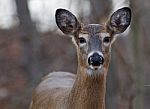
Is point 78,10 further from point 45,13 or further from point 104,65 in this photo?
point 104,65

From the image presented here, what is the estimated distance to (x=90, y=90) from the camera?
23.2 ft

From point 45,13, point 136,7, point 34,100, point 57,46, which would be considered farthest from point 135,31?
point 57,46

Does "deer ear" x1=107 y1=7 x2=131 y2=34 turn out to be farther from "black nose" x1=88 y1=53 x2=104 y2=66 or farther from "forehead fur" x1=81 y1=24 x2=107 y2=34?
"black nose" x1=88 y1=53 x2=104 y2=66

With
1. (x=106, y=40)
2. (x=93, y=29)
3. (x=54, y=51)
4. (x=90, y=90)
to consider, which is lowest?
(x=54, y=51)

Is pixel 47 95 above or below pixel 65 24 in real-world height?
below

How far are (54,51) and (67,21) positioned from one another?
10.7 metres

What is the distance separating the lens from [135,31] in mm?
9719

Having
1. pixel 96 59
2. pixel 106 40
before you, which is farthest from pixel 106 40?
pixel 96 59

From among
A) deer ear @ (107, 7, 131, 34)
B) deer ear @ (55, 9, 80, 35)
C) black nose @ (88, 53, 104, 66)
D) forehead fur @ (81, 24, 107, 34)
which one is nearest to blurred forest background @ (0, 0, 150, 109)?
deer ear @ (107, 7, 131, 34)

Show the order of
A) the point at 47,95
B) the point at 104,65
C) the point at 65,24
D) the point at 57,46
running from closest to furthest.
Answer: the point at 104,65 → the point at 65,24 → the point at 47,95 → the point at 57,46

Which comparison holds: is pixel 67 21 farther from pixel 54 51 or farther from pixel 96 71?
pixel 54 51

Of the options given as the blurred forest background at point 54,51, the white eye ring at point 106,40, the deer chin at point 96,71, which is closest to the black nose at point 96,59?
the deer chin at point 96,71

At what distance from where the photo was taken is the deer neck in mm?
7004

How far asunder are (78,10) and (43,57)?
172 inches
